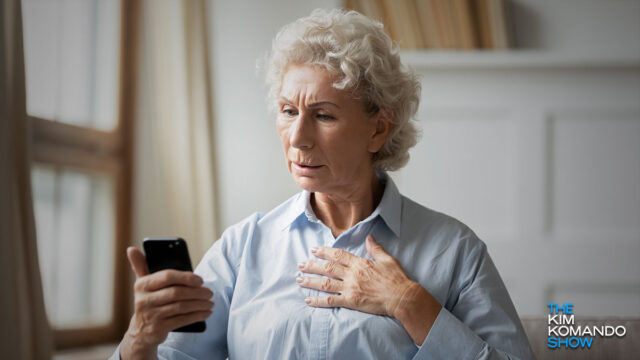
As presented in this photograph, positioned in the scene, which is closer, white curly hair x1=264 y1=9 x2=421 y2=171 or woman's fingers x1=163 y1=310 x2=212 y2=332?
woman's fingers x1=163 y1=310 x2=212 y2=332

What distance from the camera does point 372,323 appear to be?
1357 mm

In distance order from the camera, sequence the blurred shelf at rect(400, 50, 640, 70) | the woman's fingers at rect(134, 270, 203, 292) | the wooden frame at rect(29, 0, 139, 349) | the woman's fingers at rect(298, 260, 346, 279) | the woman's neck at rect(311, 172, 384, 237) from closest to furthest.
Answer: the woman's fingers at rect(134, 270, 203, 292), the woman's fingers at rect(298, 260, 346, 279), the woman's neck at rect(311, 172, 384, 237), the wooden frame at rect(29, 0, 139, 349), the blurred shelf at rect(400, 50, 640, 70)

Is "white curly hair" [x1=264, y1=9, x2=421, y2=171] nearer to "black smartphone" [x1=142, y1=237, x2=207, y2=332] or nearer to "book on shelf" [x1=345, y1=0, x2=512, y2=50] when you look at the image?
"black smartphone" [x1=142, y1=237, x2=207, y2=332]

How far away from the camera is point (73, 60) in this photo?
7.59ft

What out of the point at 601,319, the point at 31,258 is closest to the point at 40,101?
the point at 31,258

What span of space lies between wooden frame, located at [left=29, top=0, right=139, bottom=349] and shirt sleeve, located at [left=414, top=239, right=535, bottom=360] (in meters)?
1.52

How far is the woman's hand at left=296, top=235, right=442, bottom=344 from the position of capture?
1.33 metres

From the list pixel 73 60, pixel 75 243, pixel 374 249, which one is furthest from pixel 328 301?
pixel 73 60

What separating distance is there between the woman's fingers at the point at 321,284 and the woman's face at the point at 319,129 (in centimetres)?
22

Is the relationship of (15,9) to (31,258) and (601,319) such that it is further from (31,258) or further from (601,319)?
(601,319)

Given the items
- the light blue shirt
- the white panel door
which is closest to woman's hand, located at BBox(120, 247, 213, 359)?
the light blue shirt

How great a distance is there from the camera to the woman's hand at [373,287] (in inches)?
52.4

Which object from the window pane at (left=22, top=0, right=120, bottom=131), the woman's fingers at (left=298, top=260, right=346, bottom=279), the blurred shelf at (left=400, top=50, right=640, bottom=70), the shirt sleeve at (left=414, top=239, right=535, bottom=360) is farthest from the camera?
the blurred shelf at (left=400, top=50, right=640, bottom=70)

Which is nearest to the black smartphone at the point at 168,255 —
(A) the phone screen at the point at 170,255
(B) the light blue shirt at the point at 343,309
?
(A) the phone screen at the point at 170,255
